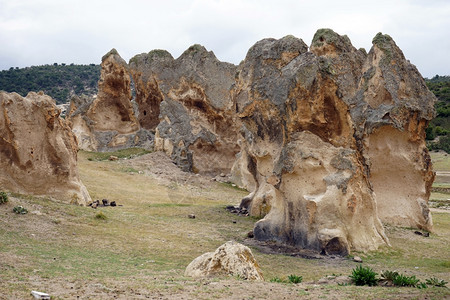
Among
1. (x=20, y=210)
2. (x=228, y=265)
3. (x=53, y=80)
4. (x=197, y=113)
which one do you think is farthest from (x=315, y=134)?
(x=53, y=80)

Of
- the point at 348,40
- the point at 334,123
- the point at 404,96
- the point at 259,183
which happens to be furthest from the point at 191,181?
the point at 334,123

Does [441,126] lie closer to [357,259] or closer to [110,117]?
[110,117]

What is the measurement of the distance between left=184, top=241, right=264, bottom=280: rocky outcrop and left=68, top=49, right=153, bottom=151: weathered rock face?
2620 centimetres

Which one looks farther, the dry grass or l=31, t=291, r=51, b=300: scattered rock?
the dry grass

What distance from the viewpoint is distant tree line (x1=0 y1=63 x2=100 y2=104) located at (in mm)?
74825

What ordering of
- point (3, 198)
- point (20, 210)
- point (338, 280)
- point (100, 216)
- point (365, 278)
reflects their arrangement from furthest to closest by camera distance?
point (100, 216) < point (3, 198) < point (20, 210) < point (338, 280) < point (365, 278)

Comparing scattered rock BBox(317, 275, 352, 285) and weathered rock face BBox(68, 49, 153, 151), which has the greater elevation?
weathered rock face BBox(68, 49, 153, 151)

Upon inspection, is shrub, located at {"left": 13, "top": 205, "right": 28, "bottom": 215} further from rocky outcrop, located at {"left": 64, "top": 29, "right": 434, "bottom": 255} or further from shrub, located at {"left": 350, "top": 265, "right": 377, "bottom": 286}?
shrub, located at {"left": 350, "top": 265, "right": 377, "bottom": 286}

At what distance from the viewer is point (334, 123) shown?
13609 mm

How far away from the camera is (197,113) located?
1227 inches

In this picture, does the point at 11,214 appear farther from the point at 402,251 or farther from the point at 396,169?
the point at 396,169

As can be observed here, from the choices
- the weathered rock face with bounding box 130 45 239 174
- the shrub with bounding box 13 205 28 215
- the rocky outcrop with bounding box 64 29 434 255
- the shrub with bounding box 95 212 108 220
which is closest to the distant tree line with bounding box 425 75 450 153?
the weathered rock face with bounding box 130 45 239 174

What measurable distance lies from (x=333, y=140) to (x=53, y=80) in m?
77.8

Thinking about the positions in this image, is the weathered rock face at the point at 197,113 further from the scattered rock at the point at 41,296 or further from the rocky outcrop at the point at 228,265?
the scattered rock at the point at 41,296
